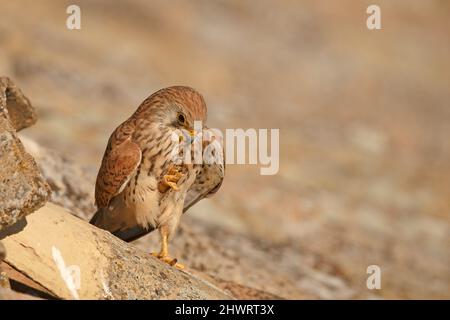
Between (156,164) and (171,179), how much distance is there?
173mm

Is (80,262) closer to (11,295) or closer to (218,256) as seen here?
(11,295)

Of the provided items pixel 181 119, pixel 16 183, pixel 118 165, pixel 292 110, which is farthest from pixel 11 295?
pixel 292 110

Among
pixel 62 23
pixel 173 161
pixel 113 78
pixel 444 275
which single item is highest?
pixel 62 23

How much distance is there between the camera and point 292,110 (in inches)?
960

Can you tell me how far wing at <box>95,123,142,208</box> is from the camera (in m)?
7.79

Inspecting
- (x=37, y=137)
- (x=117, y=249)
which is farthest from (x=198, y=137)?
(x=37, y=137)

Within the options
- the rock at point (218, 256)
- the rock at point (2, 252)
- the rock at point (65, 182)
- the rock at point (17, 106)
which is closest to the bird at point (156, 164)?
the rock at point (17, 106)

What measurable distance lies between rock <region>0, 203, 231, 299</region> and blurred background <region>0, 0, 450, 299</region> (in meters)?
2.64

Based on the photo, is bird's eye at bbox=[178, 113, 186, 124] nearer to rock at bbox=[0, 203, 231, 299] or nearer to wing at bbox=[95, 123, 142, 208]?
wing at bbox=[95, 123, 142, 208]

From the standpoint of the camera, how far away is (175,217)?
8.05 meters

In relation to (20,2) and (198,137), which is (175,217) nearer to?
(198,137)

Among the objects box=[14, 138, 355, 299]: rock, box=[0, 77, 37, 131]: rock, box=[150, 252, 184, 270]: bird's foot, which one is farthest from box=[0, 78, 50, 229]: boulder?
box=[14, 138, 355, 299]: rock

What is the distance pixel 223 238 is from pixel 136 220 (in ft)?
10.6

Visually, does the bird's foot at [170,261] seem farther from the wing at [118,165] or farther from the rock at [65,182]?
the rock at [65,182]
